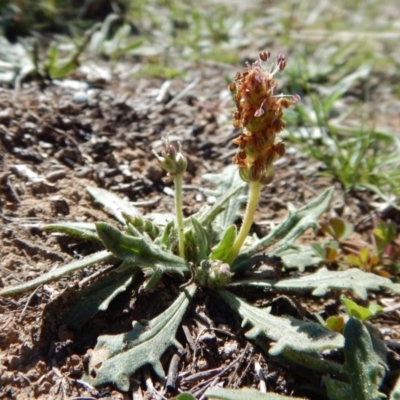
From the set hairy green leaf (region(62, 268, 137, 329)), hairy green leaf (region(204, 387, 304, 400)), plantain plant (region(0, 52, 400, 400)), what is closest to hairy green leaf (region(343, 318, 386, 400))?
plantain plant (region(0, 52, 400, 400))

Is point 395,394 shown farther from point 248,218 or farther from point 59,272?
point 59,272

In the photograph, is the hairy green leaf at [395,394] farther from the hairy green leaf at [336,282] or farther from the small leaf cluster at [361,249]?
the small leaf cluster at [361,249]

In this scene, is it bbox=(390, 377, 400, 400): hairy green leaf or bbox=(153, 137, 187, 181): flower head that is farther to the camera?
bbox=(153, 137, 187, 181): flower head

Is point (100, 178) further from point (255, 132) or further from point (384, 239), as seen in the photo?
point (384, 239)

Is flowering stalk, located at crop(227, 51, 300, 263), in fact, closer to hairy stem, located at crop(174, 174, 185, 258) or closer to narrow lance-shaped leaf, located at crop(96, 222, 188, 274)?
hairy stem, located at crop(174, 174, 185, 258)

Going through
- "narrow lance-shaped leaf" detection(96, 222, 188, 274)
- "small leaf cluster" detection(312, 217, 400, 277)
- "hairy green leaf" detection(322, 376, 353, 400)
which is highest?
"small leaf cluster" detection(312, 217, 400, 277)

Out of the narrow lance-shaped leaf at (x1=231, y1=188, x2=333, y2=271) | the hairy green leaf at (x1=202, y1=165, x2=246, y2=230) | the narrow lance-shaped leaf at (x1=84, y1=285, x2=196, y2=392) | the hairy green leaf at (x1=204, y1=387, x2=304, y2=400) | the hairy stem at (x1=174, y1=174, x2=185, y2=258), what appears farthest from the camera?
the hairy green leaf at (x1=202, y1=165, x2=246, y2=230)

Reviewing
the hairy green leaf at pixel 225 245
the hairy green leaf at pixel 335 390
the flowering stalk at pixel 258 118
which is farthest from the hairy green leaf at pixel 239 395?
the flowering stalk at pixel 258 118
